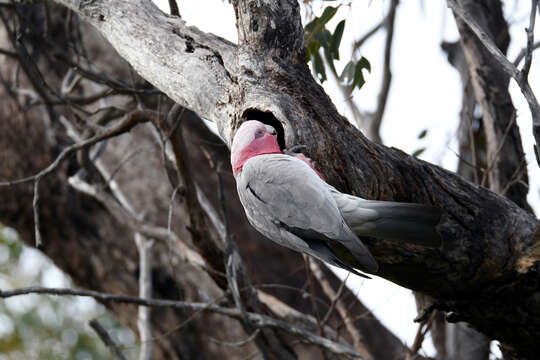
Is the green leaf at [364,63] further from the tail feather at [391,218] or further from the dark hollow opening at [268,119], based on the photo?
the tail feather at [391,218]

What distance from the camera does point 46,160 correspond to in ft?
13.7

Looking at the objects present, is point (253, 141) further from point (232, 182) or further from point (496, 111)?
point (232, 182)

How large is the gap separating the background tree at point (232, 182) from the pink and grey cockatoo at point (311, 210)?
0.10m

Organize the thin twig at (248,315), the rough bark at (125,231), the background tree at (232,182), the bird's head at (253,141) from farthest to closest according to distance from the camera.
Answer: the rough bark at (125,231)
the thin twig at (248,315)
the background tree at (232,182)
the bird's head at (253,141)

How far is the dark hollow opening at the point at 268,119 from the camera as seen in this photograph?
1.75 meters

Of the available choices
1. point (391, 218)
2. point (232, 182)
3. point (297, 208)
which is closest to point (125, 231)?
point (232, 182)

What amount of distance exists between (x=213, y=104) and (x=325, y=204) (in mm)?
614

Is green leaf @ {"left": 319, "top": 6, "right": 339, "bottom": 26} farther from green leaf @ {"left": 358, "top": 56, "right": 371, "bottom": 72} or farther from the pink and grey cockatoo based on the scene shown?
the pink and grey cockatoo

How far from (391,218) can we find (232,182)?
3.10 meters

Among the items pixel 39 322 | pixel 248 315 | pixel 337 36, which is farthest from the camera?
pixel 39 322

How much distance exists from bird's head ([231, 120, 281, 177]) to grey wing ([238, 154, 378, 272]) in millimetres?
29

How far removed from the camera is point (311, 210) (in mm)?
1540

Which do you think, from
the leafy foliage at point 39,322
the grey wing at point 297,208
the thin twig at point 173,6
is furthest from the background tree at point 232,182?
the leafy foliage at point 39,322

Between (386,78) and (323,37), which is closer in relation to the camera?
(323,37)
